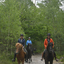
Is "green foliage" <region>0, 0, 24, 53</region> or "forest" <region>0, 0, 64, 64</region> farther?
"forest" <region>0, 0, 64, 64</region>

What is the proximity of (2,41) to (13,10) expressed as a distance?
4025mm

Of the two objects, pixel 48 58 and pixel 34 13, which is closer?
pixel 48 58

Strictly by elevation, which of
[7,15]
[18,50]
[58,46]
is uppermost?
[7,15]

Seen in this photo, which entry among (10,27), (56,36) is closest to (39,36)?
(56,36)

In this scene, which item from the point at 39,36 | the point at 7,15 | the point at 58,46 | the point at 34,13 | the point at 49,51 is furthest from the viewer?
the point at 34,13

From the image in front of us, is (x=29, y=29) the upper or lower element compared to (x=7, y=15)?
lower

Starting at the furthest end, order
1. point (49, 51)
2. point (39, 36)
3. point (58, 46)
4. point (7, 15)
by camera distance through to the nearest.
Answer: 1. point (39, 36)
2. point (58, 46)
3. point (7, 15)
4. point (49, 51)

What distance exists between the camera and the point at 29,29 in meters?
27.6

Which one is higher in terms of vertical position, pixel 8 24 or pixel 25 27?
pixel 8 24

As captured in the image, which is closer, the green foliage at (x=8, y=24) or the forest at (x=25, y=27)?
the green foliage at (x=8, y=24)

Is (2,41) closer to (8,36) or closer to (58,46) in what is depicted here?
(8,36)

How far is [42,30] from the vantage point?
27.2 meters

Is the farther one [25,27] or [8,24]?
[25,27]

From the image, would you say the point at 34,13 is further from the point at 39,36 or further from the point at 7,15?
the point at 7,15
